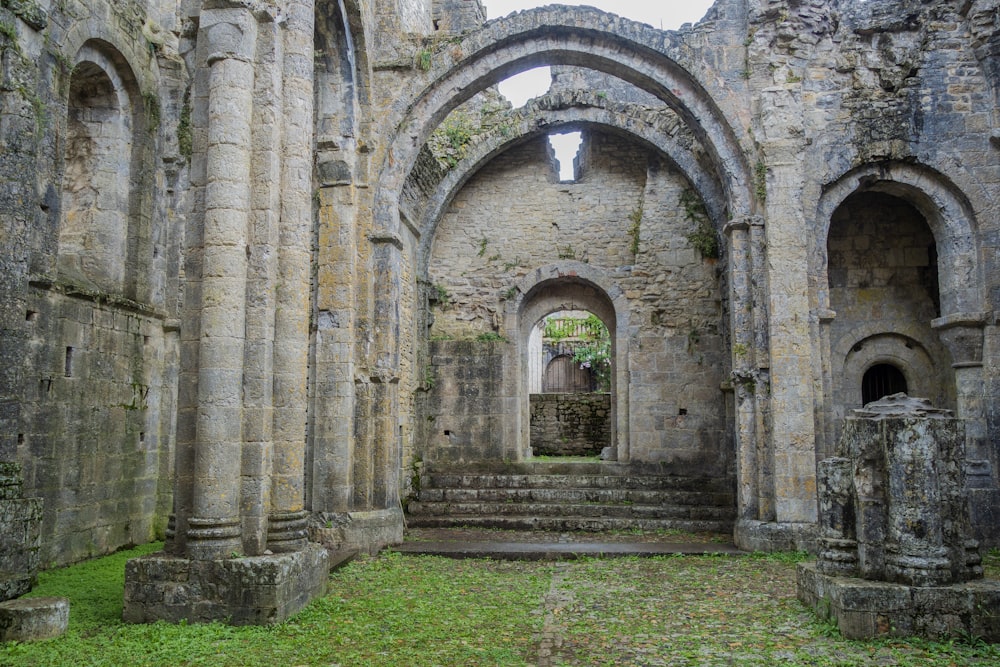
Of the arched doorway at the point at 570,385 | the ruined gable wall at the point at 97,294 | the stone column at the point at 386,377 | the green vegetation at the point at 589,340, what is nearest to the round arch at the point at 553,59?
the stone column at the point at 386,377

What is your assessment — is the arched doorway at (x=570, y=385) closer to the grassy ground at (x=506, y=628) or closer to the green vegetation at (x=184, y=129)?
the grassy ground at (x=506, y=628)

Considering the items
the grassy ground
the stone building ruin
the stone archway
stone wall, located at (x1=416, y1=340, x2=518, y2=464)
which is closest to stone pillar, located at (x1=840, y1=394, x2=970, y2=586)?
the grassy ground

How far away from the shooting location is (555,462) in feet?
42.2

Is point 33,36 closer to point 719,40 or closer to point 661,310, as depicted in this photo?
point 719,40

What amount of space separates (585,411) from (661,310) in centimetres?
491

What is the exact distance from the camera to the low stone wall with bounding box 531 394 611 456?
674 inches

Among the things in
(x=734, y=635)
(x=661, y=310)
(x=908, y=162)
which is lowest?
(x=734, y=635)

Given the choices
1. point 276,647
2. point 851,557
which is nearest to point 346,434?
point 276,647

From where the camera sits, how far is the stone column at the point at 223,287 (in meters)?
5.57

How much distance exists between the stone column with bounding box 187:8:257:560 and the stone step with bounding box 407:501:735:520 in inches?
228

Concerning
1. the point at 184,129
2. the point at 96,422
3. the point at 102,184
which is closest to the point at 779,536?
the point at 96,422

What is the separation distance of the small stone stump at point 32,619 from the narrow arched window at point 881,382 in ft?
32.5

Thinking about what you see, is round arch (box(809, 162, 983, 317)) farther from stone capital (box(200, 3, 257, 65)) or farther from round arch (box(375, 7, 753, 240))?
stone capital (box(200, 3, 257, 65))

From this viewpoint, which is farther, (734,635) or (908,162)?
(908,162)
